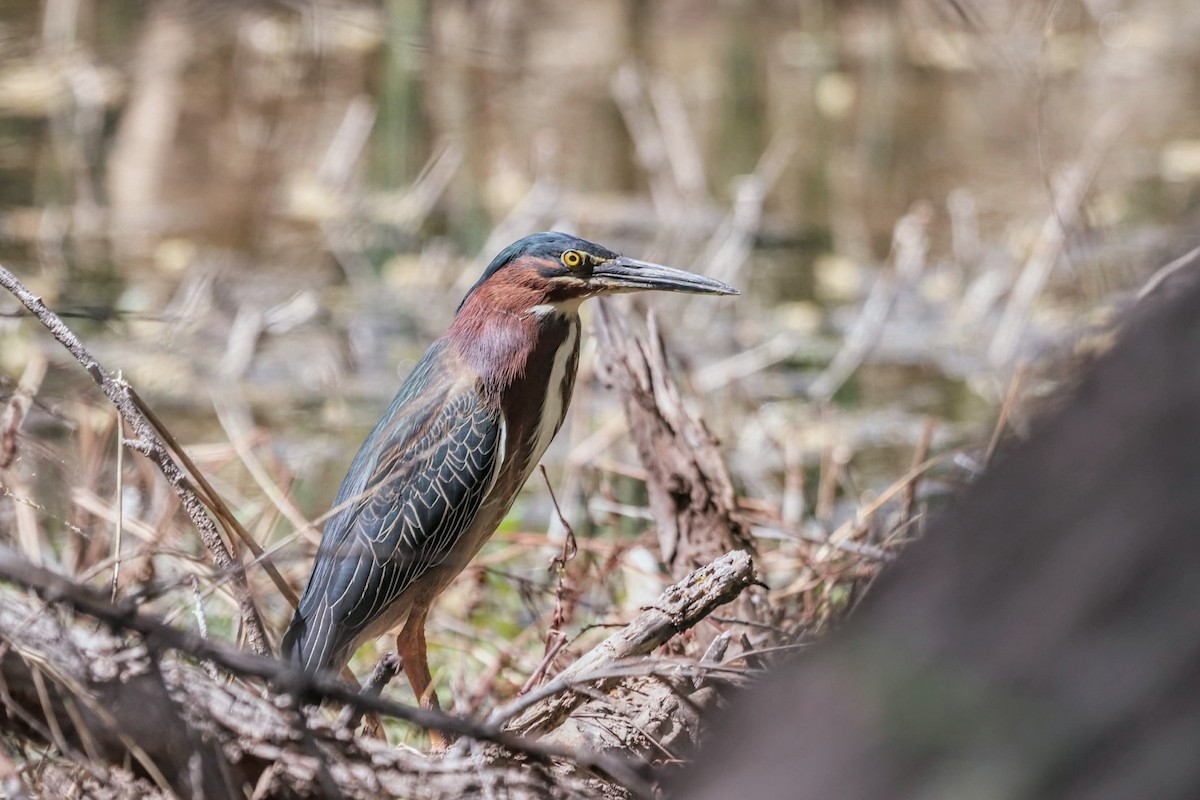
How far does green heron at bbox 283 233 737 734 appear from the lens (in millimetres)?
3092

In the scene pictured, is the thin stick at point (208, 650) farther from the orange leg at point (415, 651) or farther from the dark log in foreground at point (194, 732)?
the orange leg at point (415, 651)

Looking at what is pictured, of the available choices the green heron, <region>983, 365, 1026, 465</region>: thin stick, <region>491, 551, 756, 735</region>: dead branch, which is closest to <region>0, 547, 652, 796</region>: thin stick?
<region>491, 551, 756, 735</region>: dead branch

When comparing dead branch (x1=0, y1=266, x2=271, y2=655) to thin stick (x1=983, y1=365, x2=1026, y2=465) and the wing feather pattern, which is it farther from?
thin stick (x1=983, y1=365, x2=1026, y2=465)

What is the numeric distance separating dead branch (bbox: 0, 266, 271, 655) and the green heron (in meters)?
0.64

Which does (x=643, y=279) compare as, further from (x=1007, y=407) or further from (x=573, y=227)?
(x=573, y=227)

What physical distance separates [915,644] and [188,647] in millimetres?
909

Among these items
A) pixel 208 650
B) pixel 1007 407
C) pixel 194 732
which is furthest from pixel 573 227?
pixel 208 650

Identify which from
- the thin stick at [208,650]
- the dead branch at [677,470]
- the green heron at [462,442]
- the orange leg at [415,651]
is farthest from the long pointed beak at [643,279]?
the thin stick at [208,650]

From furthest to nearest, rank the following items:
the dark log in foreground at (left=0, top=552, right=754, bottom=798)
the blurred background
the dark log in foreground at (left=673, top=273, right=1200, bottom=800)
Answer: the blurred background
the dark log in foreground at (left=0, top=552, right=754, bottom=798)
the dark log in foreground at (left=673, top=273, right=1200, bottom=800)

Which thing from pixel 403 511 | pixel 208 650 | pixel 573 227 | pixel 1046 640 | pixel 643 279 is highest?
pixel 1046 640

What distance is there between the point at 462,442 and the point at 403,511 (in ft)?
0.70

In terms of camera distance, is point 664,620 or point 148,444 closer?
point 148,444

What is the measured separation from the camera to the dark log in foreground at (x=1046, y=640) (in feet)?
3.50

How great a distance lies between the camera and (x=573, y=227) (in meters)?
5.12
